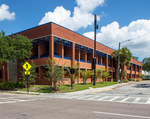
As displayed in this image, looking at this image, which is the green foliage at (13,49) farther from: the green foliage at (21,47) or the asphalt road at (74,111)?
the asphalt road at (74,111)

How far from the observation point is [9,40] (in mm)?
22203

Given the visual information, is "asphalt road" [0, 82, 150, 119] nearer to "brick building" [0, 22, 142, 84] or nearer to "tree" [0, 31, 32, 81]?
"tree" [0, 31, 32, 81]

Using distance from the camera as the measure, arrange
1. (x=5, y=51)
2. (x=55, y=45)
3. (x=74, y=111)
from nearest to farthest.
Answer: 1. (x=74, y=111)
2. (x=5, y=51)
3. (x=55, y=45)

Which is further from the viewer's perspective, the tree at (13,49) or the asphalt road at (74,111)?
the tree at (13,49)

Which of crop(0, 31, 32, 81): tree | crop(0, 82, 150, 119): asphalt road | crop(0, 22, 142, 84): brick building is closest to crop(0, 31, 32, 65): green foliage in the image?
crop(0, 31, 32, 81): tree

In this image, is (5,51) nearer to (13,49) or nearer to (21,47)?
(13,49)

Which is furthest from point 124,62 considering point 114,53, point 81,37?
point 81,37

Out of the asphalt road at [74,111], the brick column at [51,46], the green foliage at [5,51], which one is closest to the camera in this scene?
the asphalt road at [74,111]

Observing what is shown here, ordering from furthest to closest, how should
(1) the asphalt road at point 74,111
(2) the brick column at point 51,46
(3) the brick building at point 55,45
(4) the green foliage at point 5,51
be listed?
(3) the brick building at point 55,45 < (2) the brick column at point 51,46 < (4) the green foliage at point 5,51 < (1) the asphalt road at point 74,111

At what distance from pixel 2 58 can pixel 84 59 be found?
17432mm

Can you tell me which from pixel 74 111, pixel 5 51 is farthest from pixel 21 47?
pixel 74 111

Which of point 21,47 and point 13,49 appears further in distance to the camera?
point 21,47

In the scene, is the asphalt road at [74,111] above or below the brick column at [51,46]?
below

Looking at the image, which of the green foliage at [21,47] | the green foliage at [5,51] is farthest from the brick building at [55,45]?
the green foliage at [5,51]
